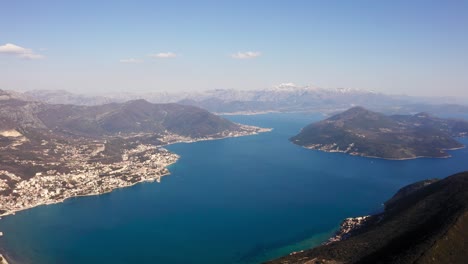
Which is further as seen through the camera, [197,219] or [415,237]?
[197,219]

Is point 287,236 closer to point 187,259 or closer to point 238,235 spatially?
point 238,235

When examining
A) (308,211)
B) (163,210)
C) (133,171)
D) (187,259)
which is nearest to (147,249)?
(187,259)

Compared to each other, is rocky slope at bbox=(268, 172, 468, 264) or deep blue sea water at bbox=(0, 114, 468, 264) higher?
rocky slope at bbox=(268, 172, 468, 264)

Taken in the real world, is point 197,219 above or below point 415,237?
below

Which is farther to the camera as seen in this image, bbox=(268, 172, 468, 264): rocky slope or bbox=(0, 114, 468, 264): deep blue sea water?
bbox=(0, 114, 468, 264): deep blue sea water
